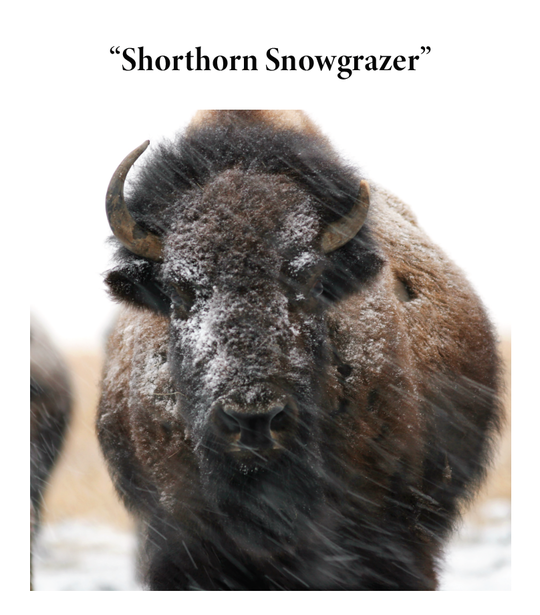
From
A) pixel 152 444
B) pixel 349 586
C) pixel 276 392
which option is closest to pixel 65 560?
pixel 152 444

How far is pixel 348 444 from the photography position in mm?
2854

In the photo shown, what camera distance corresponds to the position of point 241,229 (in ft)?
7.98

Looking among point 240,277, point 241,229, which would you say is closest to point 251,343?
point 240,277

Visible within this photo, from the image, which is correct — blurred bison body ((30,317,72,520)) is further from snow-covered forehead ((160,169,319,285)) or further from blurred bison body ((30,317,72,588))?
snow-covered forehead ((160,169,319,285))

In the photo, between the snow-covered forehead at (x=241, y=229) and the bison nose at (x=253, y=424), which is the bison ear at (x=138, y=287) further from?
the bison nose at (x=253, y=424)

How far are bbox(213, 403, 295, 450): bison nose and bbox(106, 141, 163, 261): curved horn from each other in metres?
0.85

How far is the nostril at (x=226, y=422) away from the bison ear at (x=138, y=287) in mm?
737

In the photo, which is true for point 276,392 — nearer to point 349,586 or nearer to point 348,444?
point 348,444

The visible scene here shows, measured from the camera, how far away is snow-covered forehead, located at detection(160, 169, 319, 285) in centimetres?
240

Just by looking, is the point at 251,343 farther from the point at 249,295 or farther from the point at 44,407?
the point at 44,407

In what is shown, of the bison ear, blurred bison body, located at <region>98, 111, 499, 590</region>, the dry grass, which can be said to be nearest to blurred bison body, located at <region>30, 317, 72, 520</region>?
the dry grass

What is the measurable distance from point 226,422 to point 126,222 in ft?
3.30

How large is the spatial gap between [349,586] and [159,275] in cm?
193

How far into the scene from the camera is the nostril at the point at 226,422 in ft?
7.14
